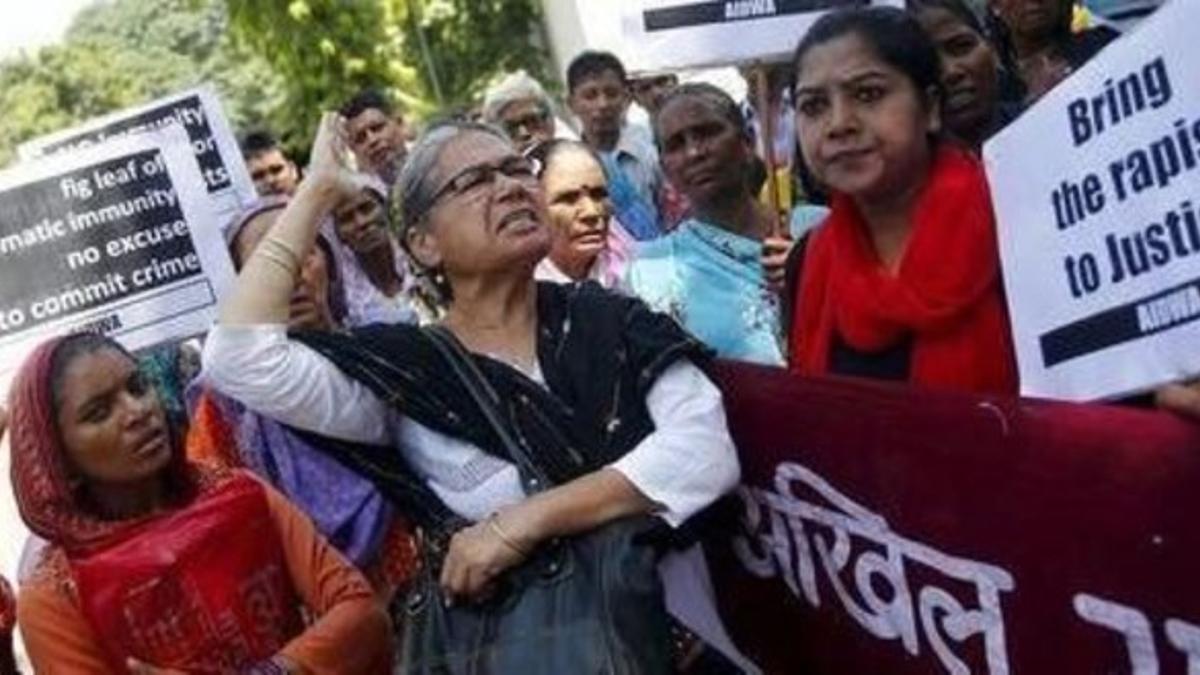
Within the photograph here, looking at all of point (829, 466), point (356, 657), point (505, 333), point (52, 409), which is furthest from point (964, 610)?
point (52, 409)

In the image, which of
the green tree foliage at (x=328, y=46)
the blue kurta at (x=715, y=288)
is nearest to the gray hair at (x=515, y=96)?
the blue kurta at (x=715, y=288)

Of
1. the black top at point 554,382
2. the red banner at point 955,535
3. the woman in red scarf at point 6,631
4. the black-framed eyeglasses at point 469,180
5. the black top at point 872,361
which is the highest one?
the black-framed eyeglasses at point 469,180

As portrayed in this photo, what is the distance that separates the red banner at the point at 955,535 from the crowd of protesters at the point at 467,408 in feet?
0.36

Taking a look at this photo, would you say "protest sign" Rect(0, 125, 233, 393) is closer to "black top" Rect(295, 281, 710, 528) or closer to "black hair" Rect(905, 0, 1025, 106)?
"black top" Rect(295, 281, 710, 528)

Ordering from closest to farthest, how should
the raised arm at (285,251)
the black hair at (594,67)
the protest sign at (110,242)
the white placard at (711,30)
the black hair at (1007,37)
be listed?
the raised arm at (285,251), the white placard at (711,30), the protest sign at (110,242), the black hair at (1007,37), the black hair at (594,67)

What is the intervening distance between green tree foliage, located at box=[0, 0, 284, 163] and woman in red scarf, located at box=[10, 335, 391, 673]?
88.6 ft

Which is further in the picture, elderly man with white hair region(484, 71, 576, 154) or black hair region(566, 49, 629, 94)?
black hair region(566, 49, 629, 94)

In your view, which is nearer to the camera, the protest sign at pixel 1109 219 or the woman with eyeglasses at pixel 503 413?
the protest sign at pixel 1109 219

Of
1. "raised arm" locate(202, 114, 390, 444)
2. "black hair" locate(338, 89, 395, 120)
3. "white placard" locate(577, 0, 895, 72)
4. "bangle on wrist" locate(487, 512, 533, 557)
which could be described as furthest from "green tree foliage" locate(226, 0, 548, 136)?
"bangle on wrist" locate(487, 512, 533, 557)

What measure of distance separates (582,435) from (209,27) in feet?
199

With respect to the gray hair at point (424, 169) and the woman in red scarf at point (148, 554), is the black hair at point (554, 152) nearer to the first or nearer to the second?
the gray hair at point (424, 169)

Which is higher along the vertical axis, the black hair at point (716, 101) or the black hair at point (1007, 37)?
the black hair at point (716, 101)

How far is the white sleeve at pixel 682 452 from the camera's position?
237cm

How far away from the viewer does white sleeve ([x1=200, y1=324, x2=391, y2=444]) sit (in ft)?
8.12
